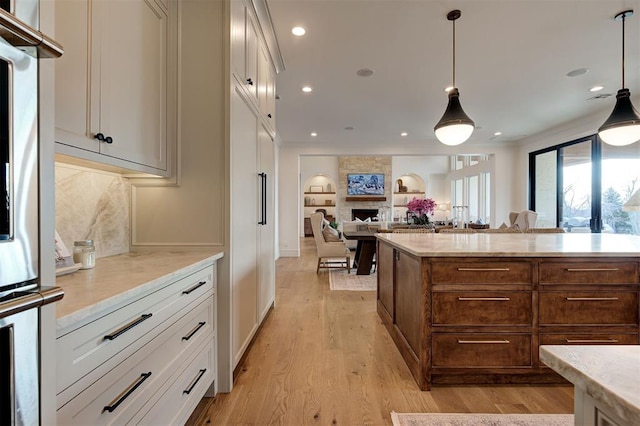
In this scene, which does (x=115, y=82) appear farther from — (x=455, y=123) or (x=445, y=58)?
(x=445, y=58)

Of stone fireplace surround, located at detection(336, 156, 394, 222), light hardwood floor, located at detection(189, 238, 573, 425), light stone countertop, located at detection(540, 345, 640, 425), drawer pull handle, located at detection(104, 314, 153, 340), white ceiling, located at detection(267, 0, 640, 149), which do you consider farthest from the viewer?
stone fireplace surround, located at detection(336, 156, 394, 222)

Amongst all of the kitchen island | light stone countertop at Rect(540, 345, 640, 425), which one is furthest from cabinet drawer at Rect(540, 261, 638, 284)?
light stone countertop at Rect(540, 345, 640, 425)

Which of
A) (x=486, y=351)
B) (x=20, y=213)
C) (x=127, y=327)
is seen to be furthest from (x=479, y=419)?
(x=20, y=213)

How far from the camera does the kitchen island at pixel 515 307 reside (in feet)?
6.51

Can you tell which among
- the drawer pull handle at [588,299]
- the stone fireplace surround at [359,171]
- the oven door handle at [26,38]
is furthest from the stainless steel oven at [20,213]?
the stone fireplace surround at [359,171]

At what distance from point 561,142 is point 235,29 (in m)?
7.27

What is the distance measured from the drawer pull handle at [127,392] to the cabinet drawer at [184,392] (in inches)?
5.3

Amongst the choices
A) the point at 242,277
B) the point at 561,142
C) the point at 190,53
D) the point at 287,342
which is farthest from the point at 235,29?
the point at 561,142

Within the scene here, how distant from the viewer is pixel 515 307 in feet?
6.56

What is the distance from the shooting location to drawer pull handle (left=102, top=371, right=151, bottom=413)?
38.2 inches

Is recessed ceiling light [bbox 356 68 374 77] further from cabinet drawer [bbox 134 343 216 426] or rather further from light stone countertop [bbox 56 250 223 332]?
cabinet drawer [bbox 134 343 216 426]

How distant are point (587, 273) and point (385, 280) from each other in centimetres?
161

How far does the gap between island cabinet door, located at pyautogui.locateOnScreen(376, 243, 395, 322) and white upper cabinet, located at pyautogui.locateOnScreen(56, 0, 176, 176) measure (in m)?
2.07

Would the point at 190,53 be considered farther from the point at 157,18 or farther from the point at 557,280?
the point at 557,280
